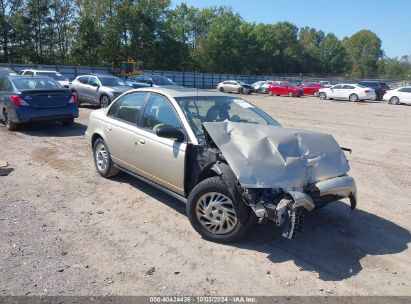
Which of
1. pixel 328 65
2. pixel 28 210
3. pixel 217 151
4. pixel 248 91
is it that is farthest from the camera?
pixel 328 65

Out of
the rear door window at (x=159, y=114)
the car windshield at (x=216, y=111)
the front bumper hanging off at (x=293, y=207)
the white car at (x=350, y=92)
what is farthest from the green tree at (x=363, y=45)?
the front bumper hanging off at (x=293, y=207)

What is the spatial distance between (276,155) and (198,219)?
3.88 feet

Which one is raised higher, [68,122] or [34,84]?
[34,84]

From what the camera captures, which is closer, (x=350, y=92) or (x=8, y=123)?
(x=8, y=123)

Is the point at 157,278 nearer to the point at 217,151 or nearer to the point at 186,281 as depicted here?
the point at 186,281

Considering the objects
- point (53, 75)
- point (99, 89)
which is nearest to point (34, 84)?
point (99, 89)

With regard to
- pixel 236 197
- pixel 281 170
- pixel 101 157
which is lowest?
pixel 101 157

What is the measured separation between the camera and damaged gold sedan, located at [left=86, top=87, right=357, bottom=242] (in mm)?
3855

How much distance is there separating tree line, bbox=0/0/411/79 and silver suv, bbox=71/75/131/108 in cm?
3675

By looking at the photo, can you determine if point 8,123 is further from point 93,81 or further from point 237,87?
point 237,87

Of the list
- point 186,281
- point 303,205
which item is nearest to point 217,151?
point 303,205

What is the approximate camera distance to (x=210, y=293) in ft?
11.2

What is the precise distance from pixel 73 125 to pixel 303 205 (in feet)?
32.9

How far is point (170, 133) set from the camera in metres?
4.57
